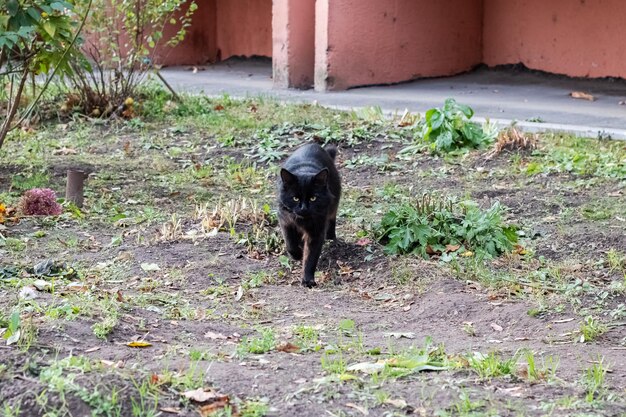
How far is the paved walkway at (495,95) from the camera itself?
10.4 m

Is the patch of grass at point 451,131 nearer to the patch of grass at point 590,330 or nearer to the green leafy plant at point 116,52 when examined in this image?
the green leafy plant at point 116,52

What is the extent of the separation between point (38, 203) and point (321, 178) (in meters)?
2.36

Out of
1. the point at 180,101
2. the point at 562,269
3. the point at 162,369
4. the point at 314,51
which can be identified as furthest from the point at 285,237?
the point at 314,51

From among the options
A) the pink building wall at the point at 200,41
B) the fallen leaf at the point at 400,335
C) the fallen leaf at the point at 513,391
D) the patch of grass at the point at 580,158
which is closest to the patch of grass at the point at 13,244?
the fallen leaf at the point at 400,335

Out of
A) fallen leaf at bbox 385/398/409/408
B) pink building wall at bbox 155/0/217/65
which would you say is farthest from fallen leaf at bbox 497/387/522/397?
pink building wall at bbox 155/0/217/65

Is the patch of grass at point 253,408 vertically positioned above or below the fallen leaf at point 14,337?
below

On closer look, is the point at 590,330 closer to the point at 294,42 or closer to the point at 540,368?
the point at 540,368

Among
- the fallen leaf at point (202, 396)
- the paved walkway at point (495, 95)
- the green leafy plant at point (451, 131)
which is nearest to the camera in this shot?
the fallen leaf at point (202, 396)

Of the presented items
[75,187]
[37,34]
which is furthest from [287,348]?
[37,34]

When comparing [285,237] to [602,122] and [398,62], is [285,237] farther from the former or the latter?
[398,62]

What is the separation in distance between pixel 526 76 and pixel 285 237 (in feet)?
29.7

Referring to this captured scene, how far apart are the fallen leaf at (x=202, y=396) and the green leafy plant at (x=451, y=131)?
235 inches

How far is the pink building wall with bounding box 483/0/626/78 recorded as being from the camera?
1341cm

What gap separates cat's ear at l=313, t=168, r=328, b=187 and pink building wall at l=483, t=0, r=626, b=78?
8.52 meters
